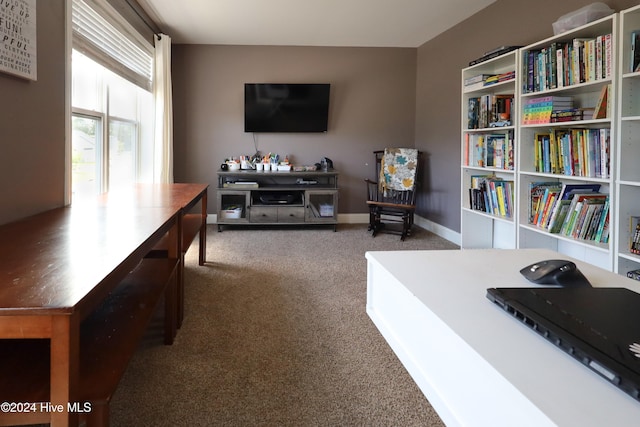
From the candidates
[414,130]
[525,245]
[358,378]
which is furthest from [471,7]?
[358,378]

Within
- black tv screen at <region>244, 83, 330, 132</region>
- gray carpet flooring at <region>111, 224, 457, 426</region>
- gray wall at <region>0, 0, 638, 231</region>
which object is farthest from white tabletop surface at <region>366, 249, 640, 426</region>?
black tv screen at <region>244, 83, 330, 132</region>

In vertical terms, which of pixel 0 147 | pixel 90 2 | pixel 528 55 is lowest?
pixel 0 147

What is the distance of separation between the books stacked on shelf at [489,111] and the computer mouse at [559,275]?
2310 millimetres

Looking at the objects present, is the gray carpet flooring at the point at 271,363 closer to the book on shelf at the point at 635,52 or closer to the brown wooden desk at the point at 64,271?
the brown wooden desk at the point at 64,271

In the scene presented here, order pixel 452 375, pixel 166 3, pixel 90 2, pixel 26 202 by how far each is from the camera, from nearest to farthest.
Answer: pixel 452 375 → pixel 26 202 → pixel 90 2 → pixel 166 3

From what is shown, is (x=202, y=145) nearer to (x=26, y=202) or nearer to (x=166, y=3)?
(x=166, y=3)

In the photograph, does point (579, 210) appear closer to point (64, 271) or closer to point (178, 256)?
point (178, 256)

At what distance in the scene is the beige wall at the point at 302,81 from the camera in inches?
192

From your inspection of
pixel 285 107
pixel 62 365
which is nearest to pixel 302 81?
pixel 285 107

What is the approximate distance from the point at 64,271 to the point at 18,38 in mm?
1282

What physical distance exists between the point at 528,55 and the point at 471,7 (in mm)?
1210

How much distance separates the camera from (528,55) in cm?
274

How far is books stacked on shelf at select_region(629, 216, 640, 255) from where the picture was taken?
2.00 meters

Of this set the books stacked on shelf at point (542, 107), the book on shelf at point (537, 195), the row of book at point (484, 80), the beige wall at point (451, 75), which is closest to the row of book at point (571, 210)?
the book on shelf at point (537, 195)
